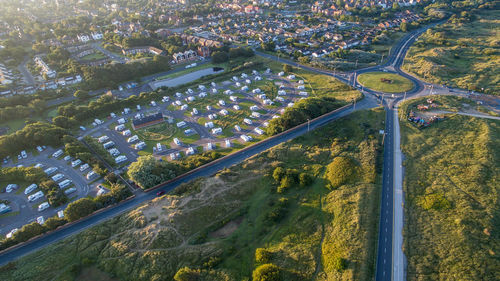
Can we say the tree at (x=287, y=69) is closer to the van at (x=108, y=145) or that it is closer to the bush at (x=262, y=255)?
the van at (x=108, y=145)

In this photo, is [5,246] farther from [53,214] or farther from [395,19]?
[395,19]

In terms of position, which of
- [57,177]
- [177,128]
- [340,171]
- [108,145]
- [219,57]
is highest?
[219,57]

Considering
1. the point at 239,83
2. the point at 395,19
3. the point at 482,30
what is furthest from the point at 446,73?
the point at 395,19

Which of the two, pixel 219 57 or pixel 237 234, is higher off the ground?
pixel 219 57

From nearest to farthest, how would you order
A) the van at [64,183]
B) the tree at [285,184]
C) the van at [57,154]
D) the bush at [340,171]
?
the tree at [285,184], the bush at [340,171], the van at [64,183], the van at [57,154]

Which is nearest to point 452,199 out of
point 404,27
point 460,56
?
point 460,56

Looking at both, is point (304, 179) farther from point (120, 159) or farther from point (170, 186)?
point (120, 159)

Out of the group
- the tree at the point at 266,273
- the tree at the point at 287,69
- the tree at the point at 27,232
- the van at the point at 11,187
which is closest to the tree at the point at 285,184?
the tree at the point at 266,273

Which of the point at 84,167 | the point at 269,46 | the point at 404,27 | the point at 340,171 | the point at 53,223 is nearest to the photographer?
the point at 53,223
